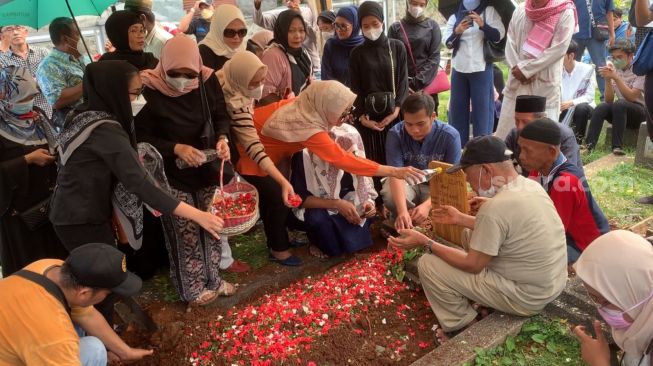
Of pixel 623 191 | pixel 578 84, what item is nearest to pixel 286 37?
pixel 623 191

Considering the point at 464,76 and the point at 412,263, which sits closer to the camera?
the point at 412,263

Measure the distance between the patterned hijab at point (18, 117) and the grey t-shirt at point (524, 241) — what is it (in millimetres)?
3129

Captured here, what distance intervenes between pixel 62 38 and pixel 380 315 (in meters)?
3.47

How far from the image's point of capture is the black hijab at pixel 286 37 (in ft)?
16.2

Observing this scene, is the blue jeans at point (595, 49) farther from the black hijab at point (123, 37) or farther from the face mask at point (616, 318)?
the face mask at point (616, 318)

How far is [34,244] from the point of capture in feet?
12.1

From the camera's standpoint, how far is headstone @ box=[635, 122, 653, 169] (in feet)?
19.9

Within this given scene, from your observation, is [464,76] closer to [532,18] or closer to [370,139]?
[532,18]

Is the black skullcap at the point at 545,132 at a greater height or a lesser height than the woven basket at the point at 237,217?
greater

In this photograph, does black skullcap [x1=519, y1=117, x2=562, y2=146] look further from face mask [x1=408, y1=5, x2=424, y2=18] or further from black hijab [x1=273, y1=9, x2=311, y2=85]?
face mask [x1=408, y1=5, x2=424, y2=18]

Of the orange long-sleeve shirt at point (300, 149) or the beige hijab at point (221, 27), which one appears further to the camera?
the beige hijab at point (221, 27)

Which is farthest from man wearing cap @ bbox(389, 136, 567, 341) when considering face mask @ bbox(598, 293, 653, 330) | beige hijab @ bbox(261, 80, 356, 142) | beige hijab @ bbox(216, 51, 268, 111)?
beige hijab @ bbox(216, 51, 268, 111)

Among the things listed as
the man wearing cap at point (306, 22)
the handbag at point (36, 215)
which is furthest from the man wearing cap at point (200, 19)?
the handbag at point (36, 215)

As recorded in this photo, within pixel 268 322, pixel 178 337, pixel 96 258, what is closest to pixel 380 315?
pixel 268 322
